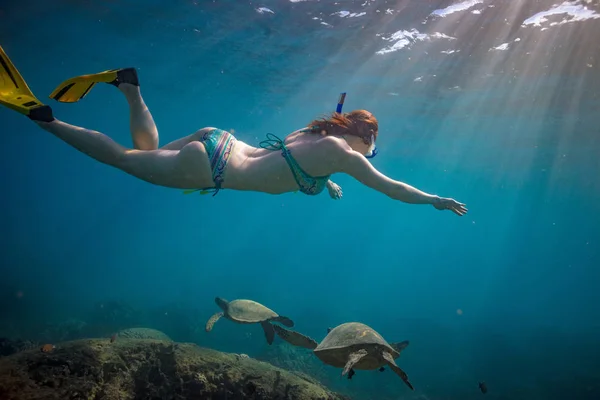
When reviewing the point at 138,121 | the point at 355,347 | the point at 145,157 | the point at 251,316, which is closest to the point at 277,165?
the point at 145,157

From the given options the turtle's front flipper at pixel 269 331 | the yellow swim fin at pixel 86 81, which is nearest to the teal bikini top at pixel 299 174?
the yellow swim fin at pixel 86 81

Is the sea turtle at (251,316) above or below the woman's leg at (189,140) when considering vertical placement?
below

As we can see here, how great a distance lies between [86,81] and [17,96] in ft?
2.53

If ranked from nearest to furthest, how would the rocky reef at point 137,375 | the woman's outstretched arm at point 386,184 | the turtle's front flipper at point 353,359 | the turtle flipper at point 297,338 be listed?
the turtle's front flipper at point 353,359
the rocky reef at point 137,375
the woman's outstretched arm at point 386,184
the turtle flipper at point 297,338

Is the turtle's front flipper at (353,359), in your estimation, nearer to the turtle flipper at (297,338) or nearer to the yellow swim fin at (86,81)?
the turtle flipper at (297,338)

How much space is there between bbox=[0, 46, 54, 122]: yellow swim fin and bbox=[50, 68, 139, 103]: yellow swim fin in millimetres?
297

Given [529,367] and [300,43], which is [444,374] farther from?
[300,43]

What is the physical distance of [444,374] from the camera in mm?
18156

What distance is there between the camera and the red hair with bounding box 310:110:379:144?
4129 millimetres

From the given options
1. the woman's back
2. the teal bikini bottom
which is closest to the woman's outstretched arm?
the woman's back

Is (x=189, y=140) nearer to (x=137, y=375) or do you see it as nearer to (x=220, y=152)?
(x=220, y=152)

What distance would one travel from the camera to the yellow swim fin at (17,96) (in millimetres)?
3629

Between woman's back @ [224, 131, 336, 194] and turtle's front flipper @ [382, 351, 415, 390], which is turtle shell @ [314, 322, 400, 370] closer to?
turtle's front flipper @ [382, 351, 415, 390]

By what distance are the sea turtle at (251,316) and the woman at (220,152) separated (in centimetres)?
396
